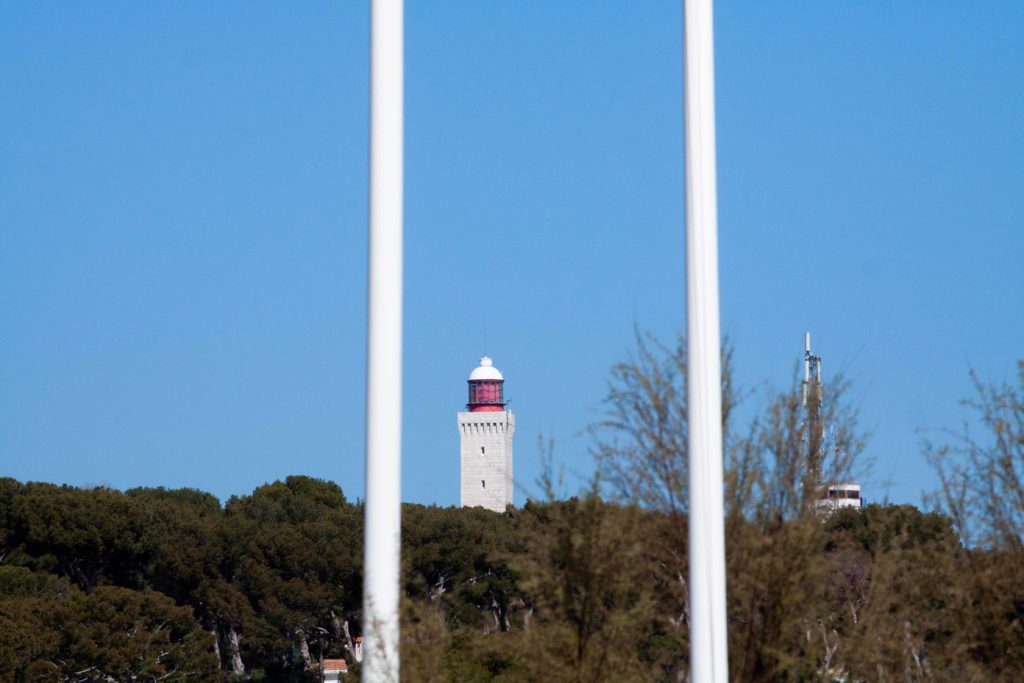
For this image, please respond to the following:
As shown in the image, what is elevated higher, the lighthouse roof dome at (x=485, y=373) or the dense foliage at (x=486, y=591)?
the lighthouse roof dome at (x=485, y=373)

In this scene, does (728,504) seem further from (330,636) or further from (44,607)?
(330,636)

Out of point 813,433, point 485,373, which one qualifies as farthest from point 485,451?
point 813,433

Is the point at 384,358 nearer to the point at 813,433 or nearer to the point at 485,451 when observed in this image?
the point at 813,433

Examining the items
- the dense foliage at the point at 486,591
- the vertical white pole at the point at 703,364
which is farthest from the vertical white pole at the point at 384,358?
the vertical white pole at the point at 703,364

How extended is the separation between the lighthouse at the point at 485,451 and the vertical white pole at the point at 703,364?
324 feet

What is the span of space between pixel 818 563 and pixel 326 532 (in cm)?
3967

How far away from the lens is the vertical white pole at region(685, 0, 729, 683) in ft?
29.7

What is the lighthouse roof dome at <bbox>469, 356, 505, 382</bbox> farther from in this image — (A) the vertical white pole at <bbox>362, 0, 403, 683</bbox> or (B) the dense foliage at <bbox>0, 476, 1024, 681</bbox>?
(A) the vertical white pole at <bbox>362, 0, 403, 683</bbox>

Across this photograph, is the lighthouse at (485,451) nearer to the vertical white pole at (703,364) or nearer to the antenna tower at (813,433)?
the antenna tower at (813,433)

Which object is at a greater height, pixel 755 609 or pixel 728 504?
pixel 728 504

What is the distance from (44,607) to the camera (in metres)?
41.6

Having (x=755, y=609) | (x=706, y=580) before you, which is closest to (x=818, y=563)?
(x=755, y=609)

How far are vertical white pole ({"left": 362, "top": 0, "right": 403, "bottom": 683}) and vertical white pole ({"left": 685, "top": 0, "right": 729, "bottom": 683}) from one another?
71.8 inches

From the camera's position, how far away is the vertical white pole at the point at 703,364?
29.7 ft
